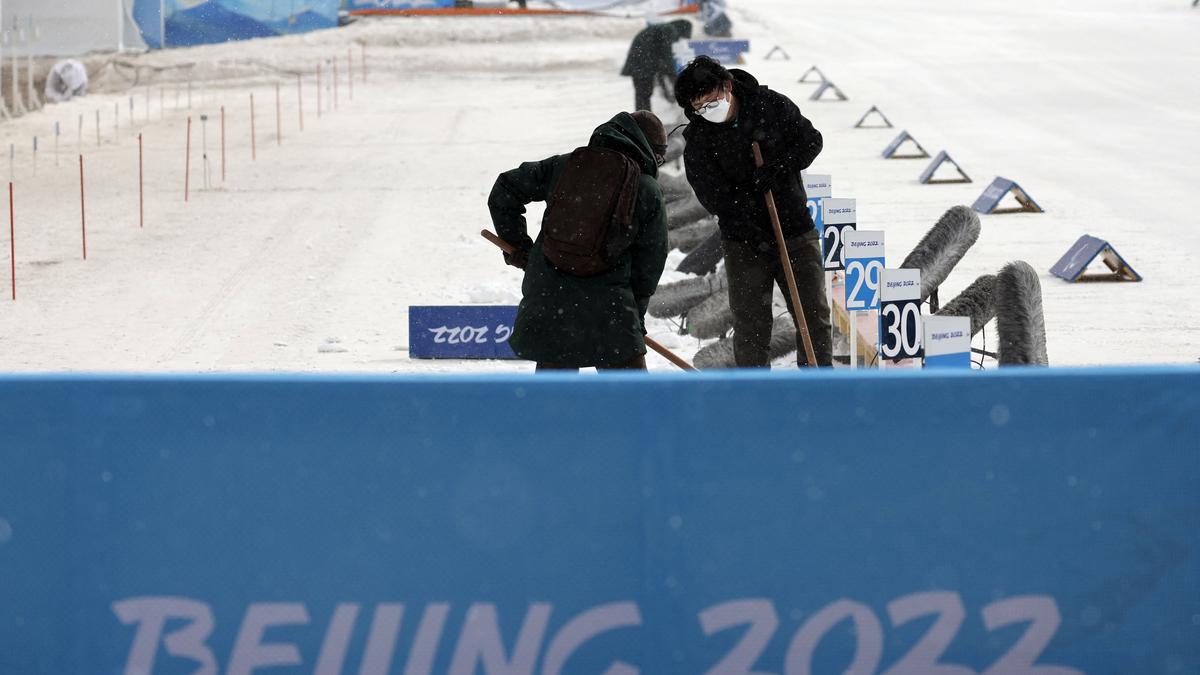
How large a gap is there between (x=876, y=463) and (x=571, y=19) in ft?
135

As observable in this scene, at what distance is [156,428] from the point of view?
3.62 meters

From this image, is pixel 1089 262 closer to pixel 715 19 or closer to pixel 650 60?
pixel 650 60

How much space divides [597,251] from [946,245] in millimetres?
4202

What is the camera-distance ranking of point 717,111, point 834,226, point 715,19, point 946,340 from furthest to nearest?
point 715,19
point 834,226
point 717,111
point 946,340

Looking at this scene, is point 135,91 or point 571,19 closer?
point 135,91

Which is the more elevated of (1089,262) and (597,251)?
(597,251)

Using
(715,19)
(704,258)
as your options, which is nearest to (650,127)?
(704,258)

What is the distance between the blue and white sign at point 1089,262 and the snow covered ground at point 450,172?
18 centimetres

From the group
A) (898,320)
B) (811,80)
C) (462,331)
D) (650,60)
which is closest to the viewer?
(898,320)

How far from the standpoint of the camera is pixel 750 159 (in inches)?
273

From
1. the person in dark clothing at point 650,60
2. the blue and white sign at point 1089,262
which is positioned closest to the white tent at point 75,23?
the person in dark clothing at point 650,60

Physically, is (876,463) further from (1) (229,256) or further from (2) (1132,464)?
(1) (229,256)

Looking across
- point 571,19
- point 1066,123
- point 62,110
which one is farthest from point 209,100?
point 1066,123

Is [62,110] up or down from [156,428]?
down
